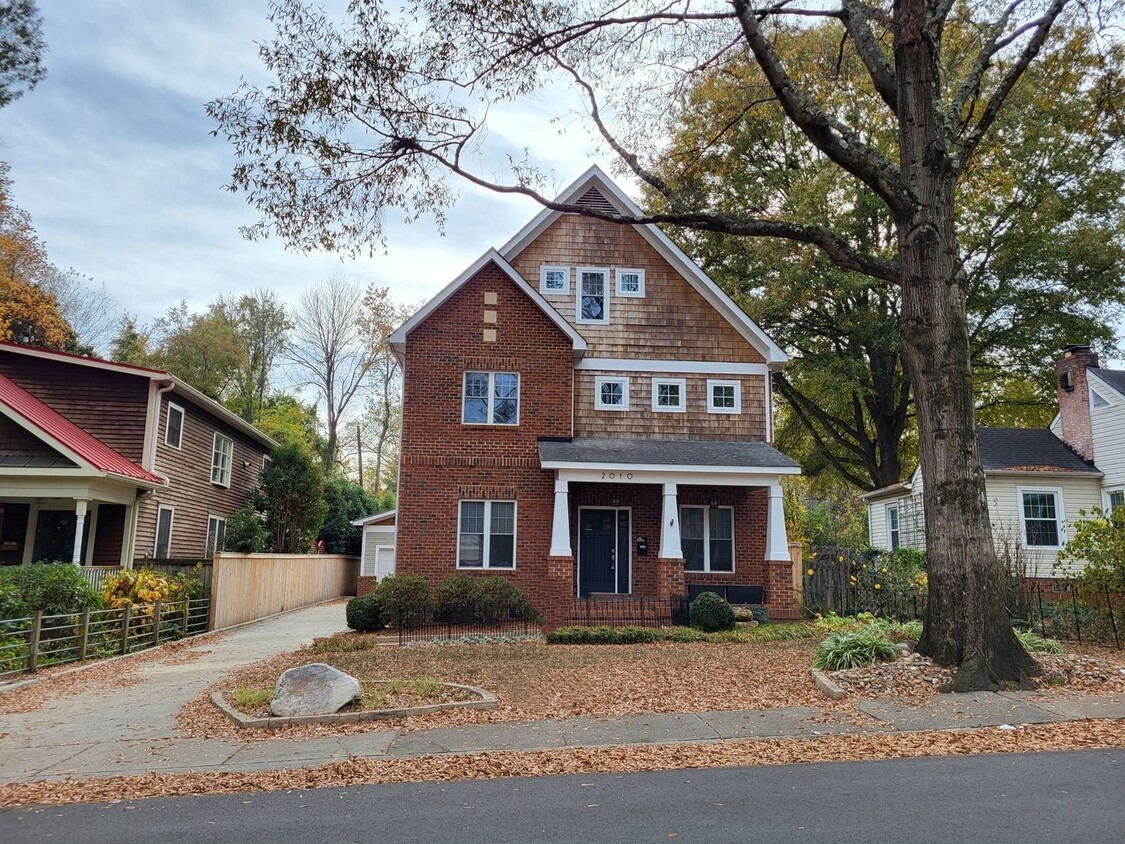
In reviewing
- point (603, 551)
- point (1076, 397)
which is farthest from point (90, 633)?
point (1076, 397)

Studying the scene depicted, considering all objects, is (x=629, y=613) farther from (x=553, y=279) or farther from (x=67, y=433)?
(x=67, y=433)

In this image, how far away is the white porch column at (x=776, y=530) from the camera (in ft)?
58.5

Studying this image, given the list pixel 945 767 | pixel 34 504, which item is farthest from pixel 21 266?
pixel 945 767

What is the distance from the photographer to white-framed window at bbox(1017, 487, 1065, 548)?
22.4 meters

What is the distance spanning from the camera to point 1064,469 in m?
22.4

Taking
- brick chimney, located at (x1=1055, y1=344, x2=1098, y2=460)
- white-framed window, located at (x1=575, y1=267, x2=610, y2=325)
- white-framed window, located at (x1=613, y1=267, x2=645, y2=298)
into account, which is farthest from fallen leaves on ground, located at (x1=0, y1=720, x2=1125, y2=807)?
brick chimney, located at (x1=1055, y1=344, x2=1098, y2=460)

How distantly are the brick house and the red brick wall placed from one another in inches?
1.3

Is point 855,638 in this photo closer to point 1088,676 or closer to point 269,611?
point 1088,676

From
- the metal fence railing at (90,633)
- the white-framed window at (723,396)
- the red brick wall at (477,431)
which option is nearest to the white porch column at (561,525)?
the red brick wall at (477,431)

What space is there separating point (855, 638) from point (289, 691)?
6.90m

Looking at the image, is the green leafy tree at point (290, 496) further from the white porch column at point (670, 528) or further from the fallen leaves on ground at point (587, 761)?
the fallen leaves on ground at point (587, 761)

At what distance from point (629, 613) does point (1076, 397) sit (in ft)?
52.1

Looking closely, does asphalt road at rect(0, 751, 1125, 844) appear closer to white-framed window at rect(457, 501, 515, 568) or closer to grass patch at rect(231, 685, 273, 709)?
grass patch at rect(231, 685, 273, 709)

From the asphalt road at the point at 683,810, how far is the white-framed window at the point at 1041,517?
710 inches
